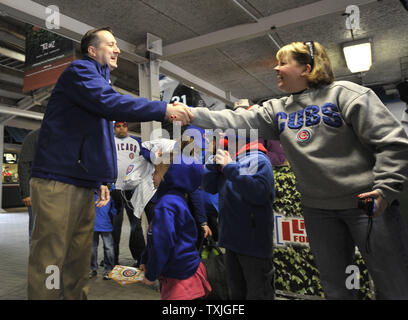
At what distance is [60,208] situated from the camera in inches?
62.9

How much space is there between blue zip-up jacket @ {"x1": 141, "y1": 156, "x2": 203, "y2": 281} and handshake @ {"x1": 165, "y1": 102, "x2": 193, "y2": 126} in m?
0.33

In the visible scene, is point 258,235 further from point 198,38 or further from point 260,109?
point 198,38

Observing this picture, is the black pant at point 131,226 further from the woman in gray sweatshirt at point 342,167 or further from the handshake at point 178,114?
the woman in gray sweatshirt at point 342,167

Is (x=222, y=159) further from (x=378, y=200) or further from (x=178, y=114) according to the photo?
(x=378, y=200)

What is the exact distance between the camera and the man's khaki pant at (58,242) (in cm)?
153

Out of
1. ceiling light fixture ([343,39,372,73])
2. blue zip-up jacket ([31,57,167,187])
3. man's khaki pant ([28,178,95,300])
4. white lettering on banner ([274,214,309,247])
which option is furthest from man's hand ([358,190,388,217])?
ceiling light fixture ([343,39,372,73])

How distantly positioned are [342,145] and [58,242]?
152cm

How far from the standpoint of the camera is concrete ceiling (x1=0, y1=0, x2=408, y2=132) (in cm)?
381

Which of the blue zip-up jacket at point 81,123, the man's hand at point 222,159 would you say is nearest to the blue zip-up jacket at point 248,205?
the man's hand at point 222,159

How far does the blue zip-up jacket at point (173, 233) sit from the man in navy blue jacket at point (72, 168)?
0.35 metres

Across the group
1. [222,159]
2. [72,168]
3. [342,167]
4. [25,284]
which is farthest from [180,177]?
[25,284]
